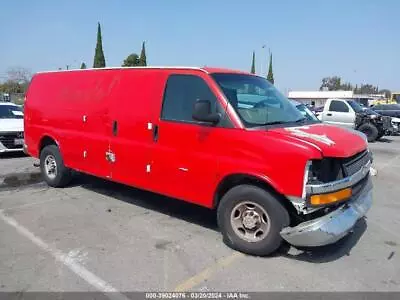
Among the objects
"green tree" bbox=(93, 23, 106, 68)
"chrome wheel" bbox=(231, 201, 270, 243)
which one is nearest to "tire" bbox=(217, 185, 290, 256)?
"chrome wheel" bbox=(231, 201, 270, 243)

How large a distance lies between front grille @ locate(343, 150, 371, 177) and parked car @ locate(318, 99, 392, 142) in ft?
44.8

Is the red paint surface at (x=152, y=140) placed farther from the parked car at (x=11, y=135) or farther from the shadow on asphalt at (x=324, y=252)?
the parked car at (x=11, y=135)

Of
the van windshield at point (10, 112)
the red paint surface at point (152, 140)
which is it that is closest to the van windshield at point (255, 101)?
the red paint surface at point (152, 140)

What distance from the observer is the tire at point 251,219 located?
14.2 feet

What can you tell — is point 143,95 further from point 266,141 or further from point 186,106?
point 266,141

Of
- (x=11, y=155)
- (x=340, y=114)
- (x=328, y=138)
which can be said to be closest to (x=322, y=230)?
(x=328, y=138)

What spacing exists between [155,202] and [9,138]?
6088mm

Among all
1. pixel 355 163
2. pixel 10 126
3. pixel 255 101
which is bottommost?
pixel 10 126

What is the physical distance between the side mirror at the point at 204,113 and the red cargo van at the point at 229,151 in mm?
12

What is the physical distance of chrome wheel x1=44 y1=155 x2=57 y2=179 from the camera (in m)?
7.58

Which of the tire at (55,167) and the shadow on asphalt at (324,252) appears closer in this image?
the shadow on asphalt at (324,252)

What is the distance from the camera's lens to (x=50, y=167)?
25.2 feet

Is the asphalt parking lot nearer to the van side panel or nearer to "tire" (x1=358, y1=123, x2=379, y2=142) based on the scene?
the van side panel

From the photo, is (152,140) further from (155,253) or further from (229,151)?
(155,253)
